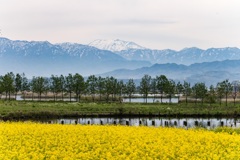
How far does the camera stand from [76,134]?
22812mm

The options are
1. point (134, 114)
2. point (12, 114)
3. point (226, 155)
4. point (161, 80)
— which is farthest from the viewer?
point (161, 80)

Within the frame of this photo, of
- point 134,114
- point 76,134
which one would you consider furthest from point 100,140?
point 134,114

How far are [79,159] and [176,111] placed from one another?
2792 inches

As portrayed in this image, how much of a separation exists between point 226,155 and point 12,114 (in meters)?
57.9

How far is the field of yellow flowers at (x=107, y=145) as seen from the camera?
1652cm

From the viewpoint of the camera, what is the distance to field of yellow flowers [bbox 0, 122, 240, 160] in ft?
54.2

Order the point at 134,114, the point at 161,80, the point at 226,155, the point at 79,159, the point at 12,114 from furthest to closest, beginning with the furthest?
the point at 161,80 < the point at 134,114 < the point at 12,114 < the point at 226,155 < the point at 79,159

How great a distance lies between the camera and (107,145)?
18953 mm

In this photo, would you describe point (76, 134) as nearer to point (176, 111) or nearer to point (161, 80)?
point (176, 111)

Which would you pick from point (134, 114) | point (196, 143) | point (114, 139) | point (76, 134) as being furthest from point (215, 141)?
point (134, 114)

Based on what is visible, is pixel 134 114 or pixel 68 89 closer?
pixel 134 114

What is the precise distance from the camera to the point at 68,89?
141 metres

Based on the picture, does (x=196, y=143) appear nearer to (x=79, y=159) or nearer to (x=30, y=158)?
(x=79, y=159)

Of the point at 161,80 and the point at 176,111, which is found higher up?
the point at 161,80
